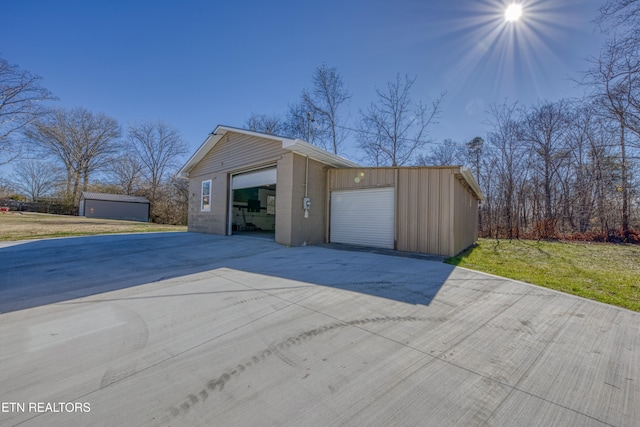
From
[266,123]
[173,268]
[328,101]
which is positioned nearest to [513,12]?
[173,268]

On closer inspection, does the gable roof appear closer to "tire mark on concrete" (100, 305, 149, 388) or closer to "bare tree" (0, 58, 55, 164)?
"tire mark on concrete" (100, 305, 149, 388)

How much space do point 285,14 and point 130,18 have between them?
190 inches

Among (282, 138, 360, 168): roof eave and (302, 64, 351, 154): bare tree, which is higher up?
(302, 64, 351, 154): bare tree

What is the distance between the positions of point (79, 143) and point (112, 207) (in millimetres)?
9259

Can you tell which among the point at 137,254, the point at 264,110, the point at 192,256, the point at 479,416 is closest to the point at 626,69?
the point at 479,416

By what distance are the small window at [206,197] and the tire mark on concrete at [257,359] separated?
9608mm

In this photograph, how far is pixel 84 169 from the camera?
28469 mm

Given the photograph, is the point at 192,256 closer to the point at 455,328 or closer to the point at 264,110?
the point at 455,328

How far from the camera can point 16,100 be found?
1590cm

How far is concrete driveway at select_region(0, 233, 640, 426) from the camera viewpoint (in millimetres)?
1381

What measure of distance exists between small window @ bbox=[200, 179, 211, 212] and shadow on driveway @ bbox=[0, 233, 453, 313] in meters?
3.72

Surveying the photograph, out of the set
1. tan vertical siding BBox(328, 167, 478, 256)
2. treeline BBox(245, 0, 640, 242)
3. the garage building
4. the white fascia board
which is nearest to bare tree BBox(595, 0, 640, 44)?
treeline BBox(245, 0, 640, 242)

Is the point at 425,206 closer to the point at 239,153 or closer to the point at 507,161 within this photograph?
the point at 239,153

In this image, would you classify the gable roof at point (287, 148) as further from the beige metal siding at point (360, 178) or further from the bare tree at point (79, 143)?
the bare tree at point (79, 143)
